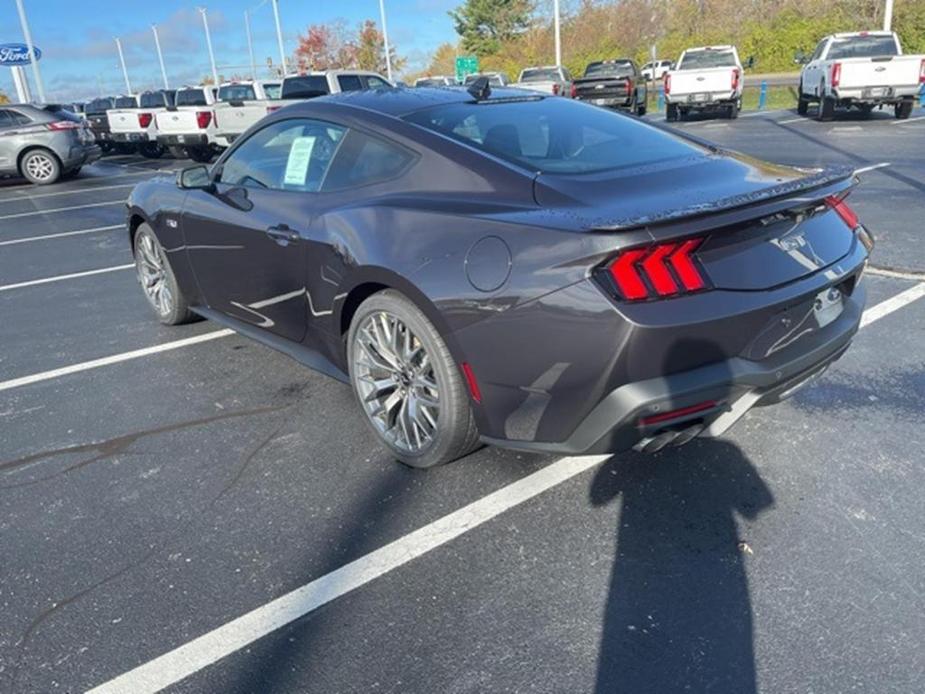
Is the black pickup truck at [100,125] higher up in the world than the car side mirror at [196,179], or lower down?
higher up

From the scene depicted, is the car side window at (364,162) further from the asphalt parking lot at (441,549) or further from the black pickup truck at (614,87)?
the black pickup truck at (614,87)

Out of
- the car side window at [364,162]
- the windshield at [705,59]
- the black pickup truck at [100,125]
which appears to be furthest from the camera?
the black pickup truck at [100,125]

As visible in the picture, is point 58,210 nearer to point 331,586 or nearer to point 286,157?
point 286,157

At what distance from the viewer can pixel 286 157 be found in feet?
12.8

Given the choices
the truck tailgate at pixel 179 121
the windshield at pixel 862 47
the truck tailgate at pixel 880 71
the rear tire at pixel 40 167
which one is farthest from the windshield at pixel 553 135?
the windshield at pixel 862 47

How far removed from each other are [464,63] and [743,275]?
110 feet

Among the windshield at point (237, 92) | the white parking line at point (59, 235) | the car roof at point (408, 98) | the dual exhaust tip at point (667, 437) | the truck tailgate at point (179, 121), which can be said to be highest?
the windshield at point (237, 92)

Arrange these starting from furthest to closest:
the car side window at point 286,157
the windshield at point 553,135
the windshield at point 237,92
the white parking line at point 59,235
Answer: the windshield at point 237,92 < the white parking line at point 59,235 < the car side window at point 286,157 < the windshield at point 553,135

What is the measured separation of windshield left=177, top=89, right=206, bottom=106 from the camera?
1972cm

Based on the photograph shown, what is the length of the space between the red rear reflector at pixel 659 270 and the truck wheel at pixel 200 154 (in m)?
18.6

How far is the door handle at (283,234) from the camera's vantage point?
352 cm

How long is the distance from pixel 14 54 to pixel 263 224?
32.1 metres

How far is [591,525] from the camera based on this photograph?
280 centimetres

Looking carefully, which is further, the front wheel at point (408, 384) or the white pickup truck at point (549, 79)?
the white pickup truck at point (549, 79)
